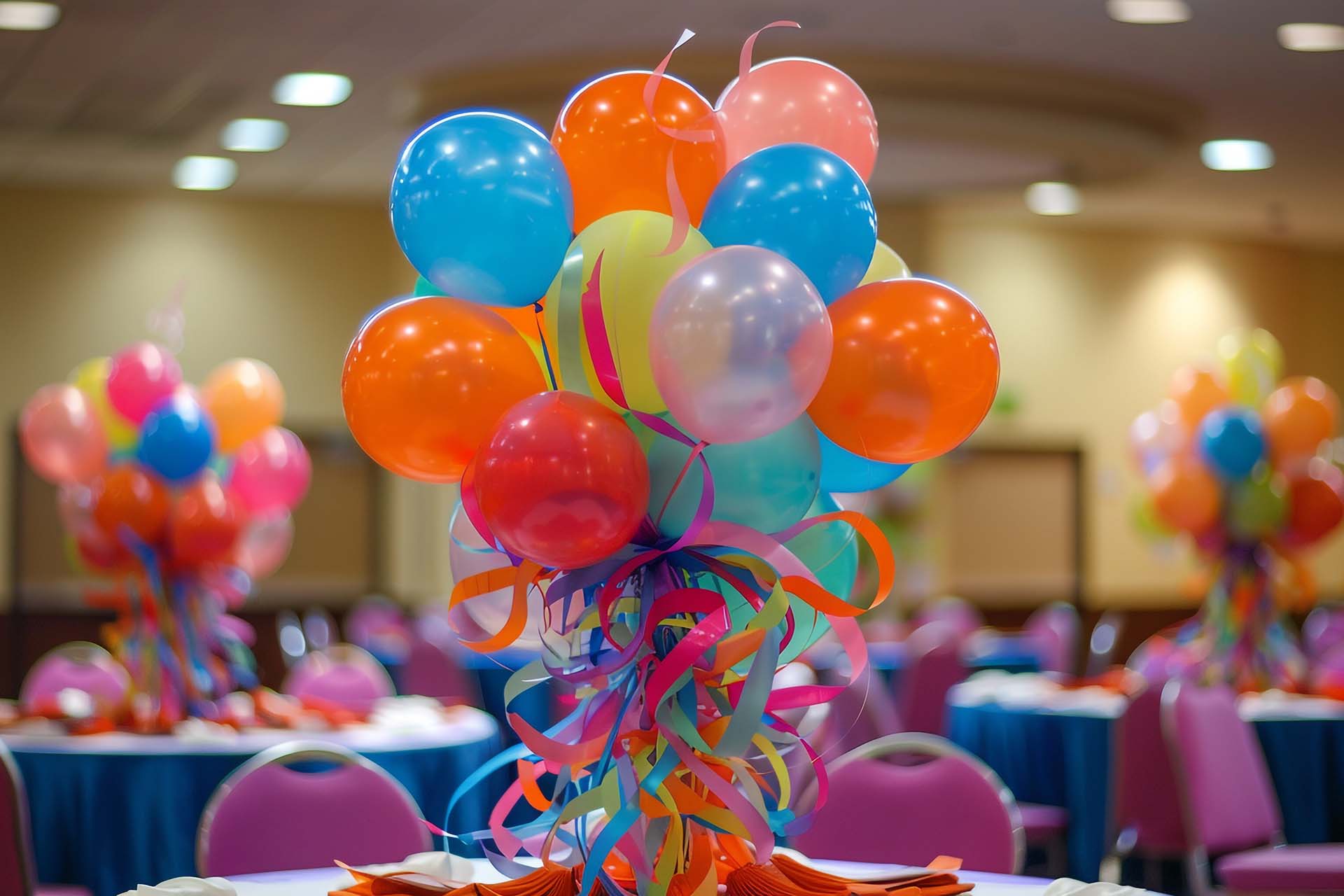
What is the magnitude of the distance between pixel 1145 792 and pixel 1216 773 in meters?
0.77

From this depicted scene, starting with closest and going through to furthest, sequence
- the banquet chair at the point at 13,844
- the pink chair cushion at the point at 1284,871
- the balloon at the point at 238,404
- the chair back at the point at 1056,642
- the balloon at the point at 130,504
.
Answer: the banquet chair at the point at 13,844 → the pink chair cushion at the point at 1284,871 → the balloon at the point at 130,504 → the balloon at the point at 238,404 → the chair back at the point at 1056,642

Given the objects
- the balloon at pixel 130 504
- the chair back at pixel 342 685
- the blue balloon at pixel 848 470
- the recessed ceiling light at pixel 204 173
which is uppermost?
the recessed ceiling light at pixel 204 173

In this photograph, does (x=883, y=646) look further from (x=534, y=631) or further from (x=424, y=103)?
(x=534, y=631)

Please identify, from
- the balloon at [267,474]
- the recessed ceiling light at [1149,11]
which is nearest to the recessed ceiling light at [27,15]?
the balloon at [267,474]

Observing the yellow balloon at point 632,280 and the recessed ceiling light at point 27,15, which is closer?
the yellow balloon at point 632,280

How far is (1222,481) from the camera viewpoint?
582 cm

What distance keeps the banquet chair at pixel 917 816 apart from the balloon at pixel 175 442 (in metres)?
2.53

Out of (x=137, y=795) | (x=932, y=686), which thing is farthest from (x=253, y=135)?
(x=137, y=795)

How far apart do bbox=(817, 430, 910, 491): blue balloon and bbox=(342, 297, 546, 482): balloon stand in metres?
0.41

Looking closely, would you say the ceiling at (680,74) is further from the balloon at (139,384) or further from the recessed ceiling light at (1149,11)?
the balloon at (139,384)

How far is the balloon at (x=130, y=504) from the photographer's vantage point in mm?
4664

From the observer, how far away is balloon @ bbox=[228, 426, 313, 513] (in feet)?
16.3

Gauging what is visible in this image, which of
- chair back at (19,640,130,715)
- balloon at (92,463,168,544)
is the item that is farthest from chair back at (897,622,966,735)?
balloon at (92,463,168,544)

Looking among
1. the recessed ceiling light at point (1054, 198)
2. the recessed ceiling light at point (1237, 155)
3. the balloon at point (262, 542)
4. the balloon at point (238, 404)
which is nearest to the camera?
the balloon at point (238, 404)
